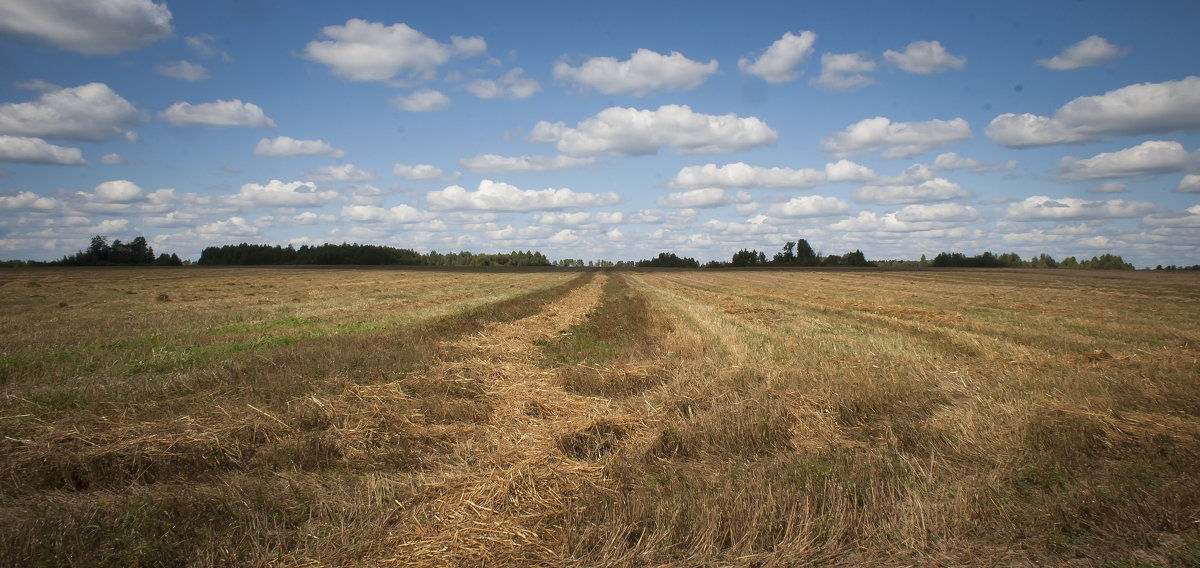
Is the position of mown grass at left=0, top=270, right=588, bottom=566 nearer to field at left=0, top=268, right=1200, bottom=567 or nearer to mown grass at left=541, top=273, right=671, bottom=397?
field at left=0, top=268, right=1200, bottom=567

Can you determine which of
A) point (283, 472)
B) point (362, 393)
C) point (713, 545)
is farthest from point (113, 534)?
point (713, 545)

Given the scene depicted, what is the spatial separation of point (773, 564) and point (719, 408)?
3164mm

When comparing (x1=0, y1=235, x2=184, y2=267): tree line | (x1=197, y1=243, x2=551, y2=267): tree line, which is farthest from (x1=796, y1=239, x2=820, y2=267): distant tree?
(x1=0, y1=235, x2=184, y2=267): tree line

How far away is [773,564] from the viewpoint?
378cm

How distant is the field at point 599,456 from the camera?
13.1 ft

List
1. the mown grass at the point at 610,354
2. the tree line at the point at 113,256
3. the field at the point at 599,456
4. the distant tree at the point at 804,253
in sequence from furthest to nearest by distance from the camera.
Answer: the distant tree at the point at 804,253, the tree line at the point at 113,256, the mown grass at the point at 610,354, the field at the point at 599,456

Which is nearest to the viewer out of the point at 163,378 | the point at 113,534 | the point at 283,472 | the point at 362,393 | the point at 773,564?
the point at 773,564

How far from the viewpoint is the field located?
13.1ft

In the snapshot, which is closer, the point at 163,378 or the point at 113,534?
the point at 113,534

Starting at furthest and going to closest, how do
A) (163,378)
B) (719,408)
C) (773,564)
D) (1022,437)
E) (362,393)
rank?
(163,378) → (362,393) → (719,408) → (1022,437) → (773,564)

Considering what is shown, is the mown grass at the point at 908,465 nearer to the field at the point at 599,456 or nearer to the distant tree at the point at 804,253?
the field at the point at 599,456

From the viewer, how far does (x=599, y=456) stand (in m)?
5.77

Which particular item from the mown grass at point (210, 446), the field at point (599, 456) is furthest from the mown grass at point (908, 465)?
the mown grass at point (210, 446)

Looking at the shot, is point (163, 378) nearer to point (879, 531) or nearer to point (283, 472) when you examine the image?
point (283, 472)
